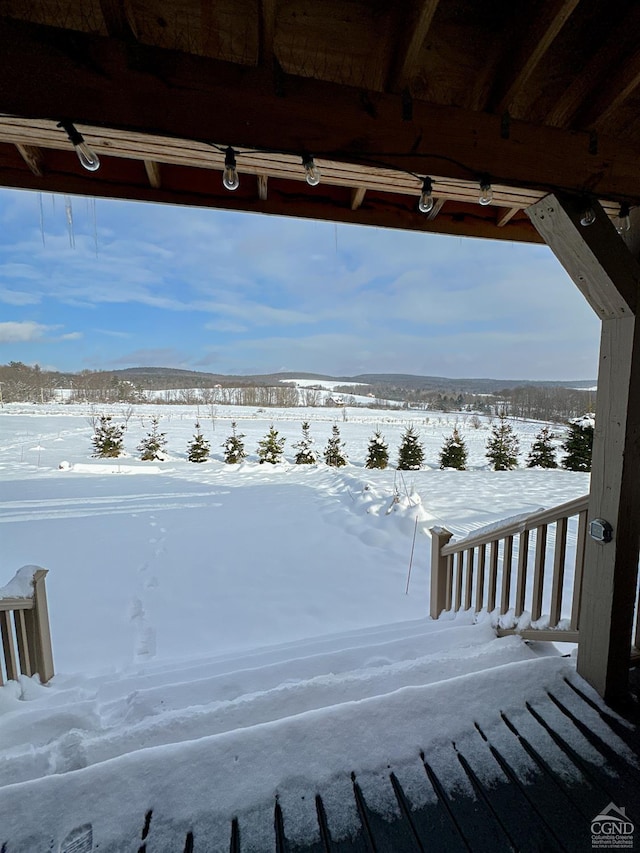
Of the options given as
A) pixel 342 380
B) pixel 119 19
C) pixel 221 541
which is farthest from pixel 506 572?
pixel 342 380

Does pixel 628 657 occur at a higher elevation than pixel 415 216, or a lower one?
lower

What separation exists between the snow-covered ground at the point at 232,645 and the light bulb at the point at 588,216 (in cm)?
178

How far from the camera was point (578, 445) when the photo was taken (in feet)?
33.4

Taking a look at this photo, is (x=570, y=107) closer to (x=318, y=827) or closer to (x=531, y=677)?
(x=531, y=677)

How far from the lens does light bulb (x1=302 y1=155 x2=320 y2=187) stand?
3.68 feet

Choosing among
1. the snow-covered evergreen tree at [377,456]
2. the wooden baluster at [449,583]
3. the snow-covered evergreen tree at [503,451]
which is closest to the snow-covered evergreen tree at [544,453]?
the snow-covered evergreen tree at [503,451]

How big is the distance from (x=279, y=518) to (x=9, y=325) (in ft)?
53.3

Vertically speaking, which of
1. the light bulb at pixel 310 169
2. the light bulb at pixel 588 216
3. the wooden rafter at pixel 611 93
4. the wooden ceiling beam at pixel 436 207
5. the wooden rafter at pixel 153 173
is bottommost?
the light bulb at pixel 588 216

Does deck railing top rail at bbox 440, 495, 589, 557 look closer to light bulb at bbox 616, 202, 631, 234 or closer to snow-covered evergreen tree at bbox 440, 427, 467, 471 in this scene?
light bulb at bbox 616, 202, 631, 234

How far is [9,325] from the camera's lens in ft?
49.5

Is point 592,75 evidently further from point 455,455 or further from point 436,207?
point 455,455

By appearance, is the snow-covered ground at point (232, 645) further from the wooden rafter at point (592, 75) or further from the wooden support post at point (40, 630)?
the wooden rafter at point (592, 75)

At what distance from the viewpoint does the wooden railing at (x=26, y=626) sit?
2.09m

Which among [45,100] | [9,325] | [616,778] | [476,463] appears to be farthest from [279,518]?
[9,325]
